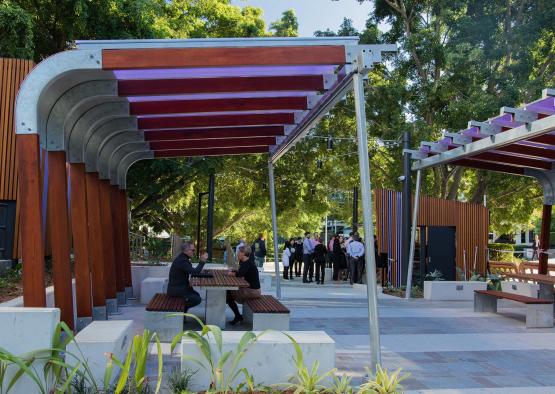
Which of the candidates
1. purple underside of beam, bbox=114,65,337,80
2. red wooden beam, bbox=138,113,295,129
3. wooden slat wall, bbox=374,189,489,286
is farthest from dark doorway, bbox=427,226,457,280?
purple underside of beam, bbox=114,65,337,80

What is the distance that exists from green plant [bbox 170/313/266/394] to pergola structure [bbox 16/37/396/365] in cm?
144

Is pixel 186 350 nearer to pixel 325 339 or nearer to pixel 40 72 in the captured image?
pixel 325 339

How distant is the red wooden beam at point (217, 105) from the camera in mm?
8625

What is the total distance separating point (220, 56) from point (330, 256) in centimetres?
1533

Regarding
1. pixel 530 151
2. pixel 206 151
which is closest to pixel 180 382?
pixel 206 151

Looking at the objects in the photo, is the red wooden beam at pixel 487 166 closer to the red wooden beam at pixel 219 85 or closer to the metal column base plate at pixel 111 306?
the red wooden beam at pixel 219 85

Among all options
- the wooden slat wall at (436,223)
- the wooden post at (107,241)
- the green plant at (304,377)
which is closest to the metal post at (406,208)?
the wooden slat wall at (436,223)

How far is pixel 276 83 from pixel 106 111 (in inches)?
103

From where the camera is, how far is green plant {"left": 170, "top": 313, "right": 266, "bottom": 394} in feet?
16.4

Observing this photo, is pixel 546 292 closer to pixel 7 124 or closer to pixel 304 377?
pixel 304 377

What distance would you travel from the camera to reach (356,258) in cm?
1873

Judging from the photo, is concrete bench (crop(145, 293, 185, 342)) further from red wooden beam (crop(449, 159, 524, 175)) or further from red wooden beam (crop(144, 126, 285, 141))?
red wooden beam (crop(449, 159, 524, 175))

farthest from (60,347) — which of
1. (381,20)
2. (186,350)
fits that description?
(381,20)

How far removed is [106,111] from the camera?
8.74 m
